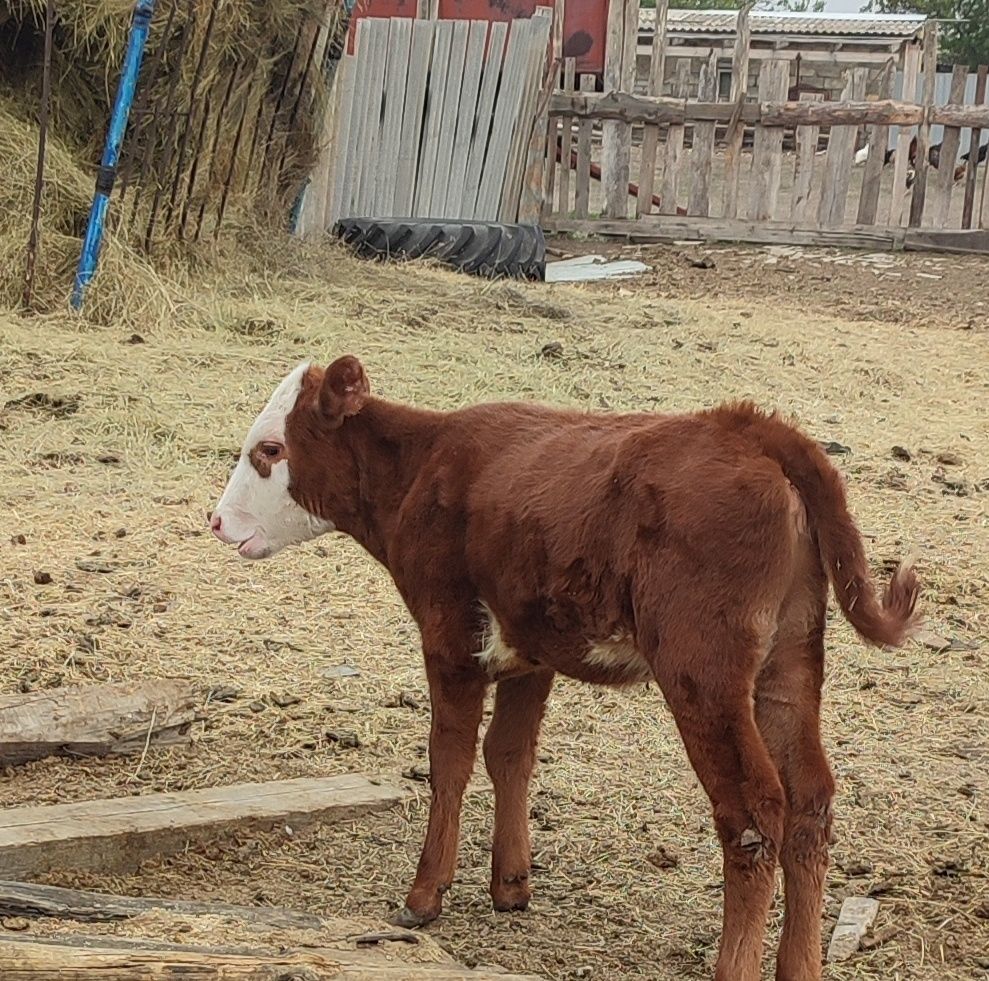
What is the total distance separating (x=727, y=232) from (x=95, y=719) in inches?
562

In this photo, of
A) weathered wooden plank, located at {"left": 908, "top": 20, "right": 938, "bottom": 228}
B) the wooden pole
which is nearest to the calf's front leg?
the wooden pole

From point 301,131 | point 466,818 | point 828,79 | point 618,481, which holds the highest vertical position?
point 828,79

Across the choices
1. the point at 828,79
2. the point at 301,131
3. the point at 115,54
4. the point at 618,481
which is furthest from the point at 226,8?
the point at 828,79

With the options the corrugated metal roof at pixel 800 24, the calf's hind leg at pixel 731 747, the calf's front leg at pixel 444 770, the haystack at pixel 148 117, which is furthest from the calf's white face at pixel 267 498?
the corrugated metal roof at pixel 800 24

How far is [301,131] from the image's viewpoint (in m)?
12.5

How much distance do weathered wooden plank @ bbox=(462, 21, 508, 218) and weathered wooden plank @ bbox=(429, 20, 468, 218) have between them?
7.1 inches

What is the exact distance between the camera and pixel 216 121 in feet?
37.3

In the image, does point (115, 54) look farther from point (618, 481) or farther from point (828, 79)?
point (828, 79)

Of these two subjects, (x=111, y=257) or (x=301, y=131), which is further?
(x=301, y=131)

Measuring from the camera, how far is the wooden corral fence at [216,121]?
10.7m

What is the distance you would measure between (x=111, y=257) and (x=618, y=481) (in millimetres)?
7579

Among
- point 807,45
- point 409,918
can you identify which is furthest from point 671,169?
point 807,45

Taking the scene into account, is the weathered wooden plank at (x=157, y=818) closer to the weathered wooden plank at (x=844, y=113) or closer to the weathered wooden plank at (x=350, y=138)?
the weathered wooden plank at (x=350, y=138)

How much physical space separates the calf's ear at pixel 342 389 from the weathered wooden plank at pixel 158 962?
1.57 metres
